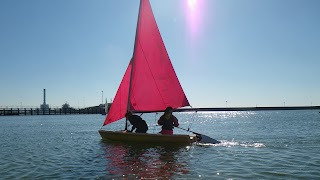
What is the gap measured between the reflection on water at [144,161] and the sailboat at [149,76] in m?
2.04

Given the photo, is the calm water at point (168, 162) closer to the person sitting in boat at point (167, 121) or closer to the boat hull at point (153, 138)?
the boat hull at point (153, 138)

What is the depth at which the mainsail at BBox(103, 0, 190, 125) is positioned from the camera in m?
24.1

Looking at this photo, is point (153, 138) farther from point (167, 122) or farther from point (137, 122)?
point (137, 122)

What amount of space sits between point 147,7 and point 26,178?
15.0 metres

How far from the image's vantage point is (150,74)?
79.4 ft

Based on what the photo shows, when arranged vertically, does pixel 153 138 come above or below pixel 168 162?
above

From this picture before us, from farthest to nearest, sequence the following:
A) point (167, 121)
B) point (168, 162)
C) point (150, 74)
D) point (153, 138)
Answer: point (150, 74), point (167, 121), point (153, 138), point (168, 162)

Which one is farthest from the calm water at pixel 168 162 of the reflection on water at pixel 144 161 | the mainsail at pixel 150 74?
the mainsail at pixel 150 74

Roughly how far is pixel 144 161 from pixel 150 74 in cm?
814

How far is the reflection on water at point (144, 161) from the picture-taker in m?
14.3

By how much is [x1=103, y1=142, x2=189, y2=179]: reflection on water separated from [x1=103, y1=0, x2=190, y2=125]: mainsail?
314 centimetres

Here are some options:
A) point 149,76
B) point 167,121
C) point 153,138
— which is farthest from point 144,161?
point 149,76

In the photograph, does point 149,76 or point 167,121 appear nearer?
point 167,121

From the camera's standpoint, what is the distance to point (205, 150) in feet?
66.8
